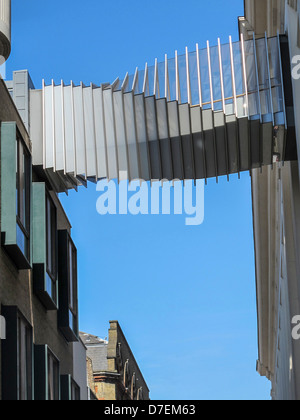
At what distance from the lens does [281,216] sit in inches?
1080

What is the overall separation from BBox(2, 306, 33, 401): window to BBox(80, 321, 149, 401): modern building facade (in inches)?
1165

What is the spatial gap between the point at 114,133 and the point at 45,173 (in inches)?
90.4

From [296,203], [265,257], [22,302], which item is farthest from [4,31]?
[265,257]

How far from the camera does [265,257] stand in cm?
4147

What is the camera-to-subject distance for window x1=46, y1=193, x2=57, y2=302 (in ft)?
69.6

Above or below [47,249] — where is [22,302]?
below

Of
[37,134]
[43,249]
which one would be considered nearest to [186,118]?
[37,134]

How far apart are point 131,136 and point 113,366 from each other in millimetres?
33971

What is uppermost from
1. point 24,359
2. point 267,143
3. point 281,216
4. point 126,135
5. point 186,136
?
point 281,216

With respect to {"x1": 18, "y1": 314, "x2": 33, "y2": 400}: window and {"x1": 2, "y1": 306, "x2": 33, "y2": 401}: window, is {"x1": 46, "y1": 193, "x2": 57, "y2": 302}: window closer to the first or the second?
{"x1": 18, "y1": 314, "x2": 33, "y2": 400}: window

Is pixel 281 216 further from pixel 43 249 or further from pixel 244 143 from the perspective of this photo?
pixel 43 249

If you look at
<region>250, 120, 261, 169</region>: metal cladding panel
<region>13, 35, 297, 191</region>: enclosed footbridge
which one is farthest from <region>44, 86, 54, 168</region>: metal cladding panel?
<region>250, 120, 261, 169</region>: metal cladding panel
